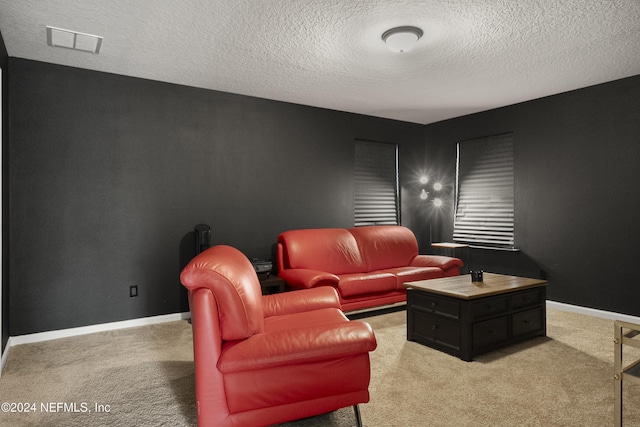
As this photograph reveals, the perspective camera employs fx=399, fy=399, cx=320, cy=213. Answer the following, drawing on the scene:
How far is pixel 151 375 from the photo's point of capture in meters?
2.88

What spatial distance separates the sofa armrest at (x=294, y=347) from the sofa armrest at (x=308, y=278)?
6.66ft

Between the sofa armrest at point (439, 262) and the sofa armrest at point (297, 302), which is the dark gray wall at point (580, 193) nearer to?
the sofa armrest at point (439, 262)

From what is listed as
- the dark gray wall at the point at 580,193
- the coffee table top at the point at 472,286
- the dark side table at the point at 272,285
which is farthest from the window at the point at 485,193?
the dark side table at the point at 272,285

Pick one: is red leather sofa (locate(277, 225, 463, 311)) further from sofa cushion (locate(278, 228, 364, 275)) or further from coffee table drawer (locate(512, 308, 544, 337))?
coffee table drawer (locate(512, 308, 544, 337))

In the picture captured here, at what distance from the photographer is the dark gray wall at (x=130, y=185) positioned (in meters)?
Answer: 3.75

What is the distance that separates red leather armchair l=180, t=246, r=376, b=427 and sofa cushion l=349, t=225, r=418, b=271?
313 cm

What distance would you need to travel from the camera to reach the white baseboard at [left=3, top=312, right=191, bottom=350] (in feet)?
12.1

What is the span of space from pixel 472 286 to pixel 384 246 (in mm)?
1827

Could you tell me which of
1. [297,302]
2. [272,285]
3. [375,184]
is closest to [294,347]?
[297,302]

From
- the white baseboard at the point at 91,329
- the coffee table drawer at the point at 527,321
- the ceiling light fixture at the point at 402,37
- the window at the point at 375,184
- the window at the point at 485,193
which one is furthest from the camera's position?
the window at the point at 375,184

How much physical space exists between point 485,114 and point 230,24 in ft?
13.4

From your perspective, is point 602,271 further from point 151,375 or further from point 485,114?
point 151,375

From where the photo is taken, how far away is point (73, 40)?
11.0 feet

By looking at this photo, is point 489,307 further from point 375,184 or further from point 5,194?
point 5,194
